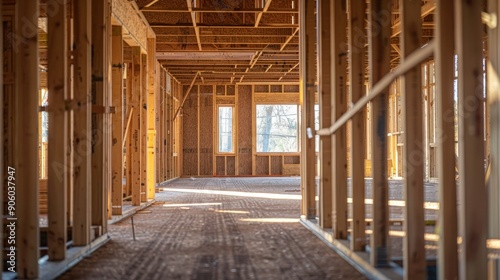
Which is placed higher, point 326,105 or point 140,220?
point 326,105

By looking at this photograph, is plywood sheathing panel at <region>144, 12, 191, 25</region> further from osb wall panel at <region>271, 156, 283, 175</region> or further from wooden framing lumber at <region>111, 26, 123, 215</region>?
osb wall panel at <region>271, 156, 283, 175</region>

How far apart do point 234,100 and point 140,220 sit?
12301 mm

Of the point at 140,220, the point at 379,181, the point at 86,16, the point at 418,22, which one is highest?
the point at 86,16

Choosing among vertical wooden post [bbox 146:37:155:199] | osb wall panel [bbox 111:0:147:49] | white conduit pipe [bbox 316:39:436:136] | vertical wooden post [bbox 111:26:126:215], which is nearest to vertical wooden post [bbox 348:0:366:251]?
white conduit pipe [bbox 316:39:436:136]

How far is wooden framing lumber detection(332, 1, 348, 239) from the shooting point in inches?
158

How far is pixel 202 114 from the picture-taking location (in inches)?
704

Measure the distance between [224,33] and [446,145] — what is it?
8.63 metres

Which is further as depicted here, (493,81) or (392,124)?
(392,124)

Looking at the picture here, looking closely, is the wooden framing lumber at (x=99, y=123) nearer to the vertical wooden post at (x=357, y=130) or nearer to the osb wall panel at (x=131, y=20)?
the osb wall panel at (x=131, y=20)

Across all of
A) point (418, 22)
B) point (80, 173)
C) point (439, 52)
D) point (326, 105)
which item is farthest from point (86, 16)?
point (439, 52)

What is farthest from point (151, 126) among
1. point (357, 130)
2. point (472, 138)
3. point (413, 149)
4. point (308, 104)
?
point (472, 138)

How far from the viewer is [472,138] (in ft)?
6.26

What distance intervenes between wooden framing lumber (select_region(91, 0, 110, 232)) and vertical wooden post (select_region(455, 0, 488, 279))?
3.14 metres

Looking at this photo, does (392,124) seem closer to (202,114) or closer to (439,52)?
(202,114)
